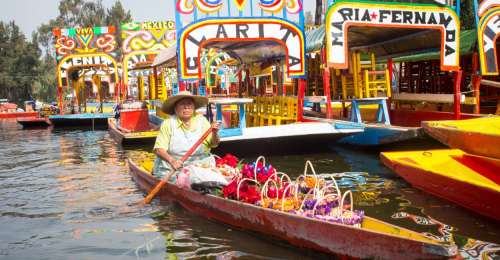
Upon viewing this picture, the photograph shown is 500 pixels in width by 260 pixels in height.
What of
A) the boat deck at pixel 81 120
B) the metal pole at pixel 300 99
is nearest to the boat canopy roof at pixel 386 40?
the metal pole at pixel 300 99

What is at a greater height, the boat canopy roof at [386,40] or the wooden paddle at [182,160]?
the boat canopy roof at [386,40]

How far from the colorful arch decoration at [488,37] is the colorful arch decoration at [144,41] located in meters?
16.4

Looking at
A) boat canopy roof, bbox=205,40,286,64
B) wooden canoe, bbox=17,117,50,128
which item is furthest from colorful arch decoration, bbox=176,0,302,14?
wooden canoe, bbox=17,117,50,128

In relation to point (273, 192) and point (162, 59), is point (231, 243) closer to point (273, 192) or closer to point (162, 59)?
point (273, 192)

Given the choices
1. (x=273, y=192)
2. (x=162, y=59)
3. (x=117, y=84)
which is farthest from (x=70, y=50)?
(x=273, y=192)

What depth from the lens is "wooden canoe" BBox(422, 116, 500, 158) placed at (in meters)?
6.70

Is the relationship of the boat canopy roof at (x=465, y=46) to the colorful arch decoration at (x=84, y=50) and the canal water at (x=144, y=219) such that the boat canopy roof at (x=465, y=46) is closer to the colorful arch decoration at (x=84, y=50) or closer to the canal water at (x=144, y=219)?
the canal water at (x=144, y=219)

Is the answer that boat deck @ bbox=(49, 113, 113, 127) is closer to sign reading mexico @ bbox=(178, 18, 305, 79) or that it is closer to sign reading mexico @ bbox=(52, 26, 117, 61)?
sign reading mexico @ bbox=(52, 26, 117, 61)

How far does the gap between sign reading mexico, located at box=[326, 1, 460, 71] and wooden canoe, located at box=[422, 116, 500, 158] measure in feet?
12.8

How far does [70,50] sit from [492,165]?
76.3 feet

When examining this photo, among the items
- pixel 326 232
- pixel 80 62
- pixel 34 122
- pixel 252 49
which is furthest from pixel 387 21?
pixel 34 122

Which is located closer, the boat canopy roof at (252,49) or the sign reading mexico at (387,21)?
the sign reading mexico at (387,21)

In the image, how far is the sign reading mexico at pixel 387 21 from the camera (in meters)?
11.3

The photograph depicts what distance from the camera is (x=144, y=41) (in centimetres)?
2623
